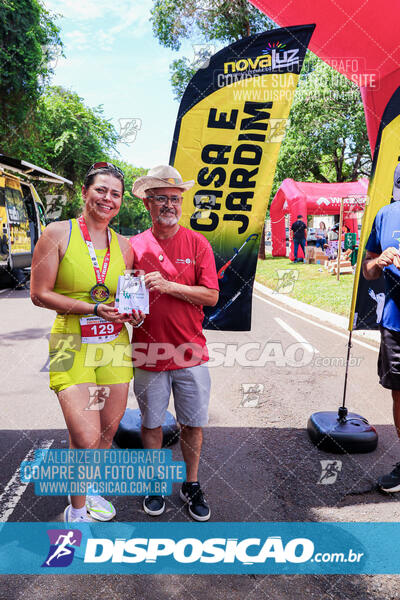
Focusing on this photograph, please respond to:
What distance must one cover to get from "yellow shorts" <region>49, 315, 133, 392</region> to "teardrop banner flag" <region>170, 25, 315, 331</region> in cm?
146

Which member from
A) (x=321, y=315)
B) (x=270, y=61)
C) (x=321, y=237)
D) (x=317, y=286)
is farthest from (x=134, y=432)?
(x=321, y=237)

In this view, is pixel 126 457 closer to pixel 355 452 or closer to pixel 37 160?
pixel 355 452

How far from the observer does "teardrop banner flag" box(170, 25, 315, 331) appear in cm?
339

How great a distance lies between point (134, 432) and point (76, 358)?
1.44m

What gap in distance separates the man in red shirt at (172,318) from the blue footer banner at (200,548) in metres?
0.21

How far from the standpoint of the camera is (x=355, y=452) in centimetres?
358

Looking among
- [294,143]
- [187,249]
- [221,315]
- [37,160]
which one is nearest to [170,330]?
[187,249]

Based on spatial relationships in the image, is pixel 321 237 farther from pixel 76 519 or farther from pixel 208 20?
pixel 76 519

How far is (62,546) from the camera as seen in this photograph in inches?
96.3

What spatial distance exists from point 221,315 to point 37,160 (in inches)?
693

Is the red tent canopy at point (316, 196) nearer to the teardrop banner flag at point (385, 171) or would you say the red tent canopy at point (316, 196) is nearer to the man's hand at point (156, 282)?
the teardrop banner flag at point (385, 171)

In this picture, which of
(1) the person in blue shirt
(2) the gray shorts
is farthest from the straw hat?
(1) the person in blue shirt

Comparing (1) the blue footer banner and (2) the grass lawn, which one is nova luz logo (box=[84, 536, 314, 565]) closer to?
(1) the blue footer banner

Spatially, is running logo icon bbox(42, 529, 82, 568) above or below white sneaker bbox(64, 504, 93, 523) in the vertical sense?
below
